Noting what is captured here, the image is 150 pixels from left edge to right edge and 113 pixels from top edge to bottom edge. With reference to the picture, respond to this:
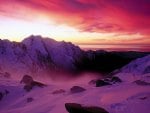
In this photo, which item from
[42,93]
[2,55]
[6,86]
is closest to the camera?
[42,93]

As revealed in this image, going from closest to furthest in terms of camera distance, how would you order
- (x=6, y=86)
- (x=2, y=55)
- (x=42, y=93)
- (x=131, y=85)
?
(x=131, y=85) < (x=42, y=93) < (x=6, y=86) < (x=2, y=55)

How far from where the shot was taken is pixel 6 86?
49500 millimetres

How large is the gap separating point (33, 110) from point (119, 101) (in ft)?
26.7

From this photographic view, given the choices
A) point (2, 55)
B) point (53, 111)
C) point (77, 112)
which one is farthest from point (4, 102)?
point (2, 55)

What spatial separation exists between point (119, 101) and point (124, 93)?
3.03 meters

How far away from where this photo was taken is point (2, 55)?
7697 inches

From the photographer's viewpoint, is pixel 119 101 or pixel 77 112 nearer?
pixel 77 112

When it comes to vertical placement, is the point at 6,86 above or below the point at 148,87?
below

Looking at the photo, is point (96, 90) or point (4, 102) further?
point (4, 102)

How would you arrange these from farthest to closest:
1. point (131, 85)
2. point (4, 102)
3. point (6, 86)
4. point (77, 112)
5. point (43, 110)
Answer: point (6, 86), point (4, 102), point (131, 85), point (43, 110), point (77, 112)

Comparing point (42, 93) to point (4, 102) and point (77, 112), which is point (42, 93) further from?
point (77, 112)

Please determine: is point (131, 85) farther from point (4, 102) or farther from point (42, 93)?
point (4, 102)

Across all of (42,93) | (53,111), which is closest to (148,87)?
(53,111)

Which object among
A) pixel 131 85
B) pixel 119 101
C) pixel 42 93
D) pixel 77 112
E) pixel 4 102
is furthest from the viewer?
pixel 4 102
